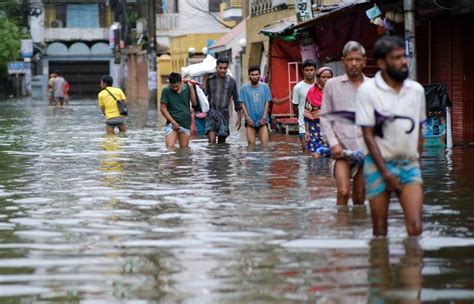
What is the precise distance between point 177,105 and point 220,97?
4.09 feet

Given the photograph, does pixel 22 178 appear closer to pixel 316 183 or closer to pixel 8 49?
pixel 316 183

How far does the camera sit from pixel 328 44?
26.4 meters

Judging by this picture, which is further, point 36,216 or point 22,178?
point 22,178

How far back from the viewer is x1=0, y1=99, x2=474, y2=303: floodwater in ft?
25.3

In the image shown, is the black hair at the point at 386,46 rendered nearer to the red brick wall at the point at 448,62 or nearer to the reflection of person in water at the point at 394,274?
the reflection of person in water at the point at 394,274

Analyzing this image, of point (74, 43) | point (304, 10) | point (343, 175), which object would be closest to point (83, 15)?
point (74, 43)

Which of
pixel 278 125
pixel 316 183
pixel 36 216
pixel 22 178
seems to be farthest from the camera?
pixel 278 125

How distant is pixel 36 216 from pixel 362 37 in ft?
48.5

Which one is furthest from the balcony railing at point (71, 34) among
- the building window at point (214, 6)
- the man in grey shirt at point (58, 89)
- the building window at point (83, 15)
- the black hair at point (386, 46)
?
the black hair at point (386, 46)

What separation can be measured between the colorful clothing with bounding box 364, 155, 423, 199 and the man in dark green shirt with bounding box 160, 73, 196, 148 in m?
11.8

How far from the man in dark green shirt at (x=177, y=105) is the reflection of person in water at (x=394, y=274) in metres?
11.8

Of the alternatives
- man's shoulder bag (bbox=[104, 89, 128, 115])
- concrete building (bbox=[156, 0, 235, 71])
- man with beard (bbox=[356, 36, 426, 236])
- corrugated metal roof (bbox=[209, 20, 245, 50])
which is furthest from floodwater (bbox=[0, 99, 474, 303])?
concrete building (bbox=[156, 0, 235, 71])

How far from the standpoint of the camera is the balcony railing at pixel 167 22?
6500 centimetres

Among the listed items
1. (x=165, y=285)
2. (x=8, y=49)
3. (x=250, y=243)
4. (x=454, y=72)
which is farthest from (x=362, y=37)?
(x=8, y=49)
